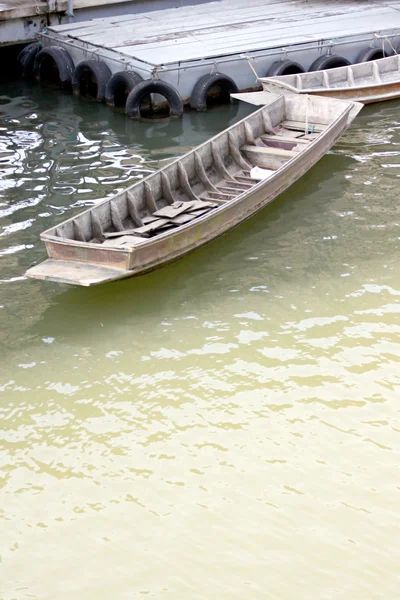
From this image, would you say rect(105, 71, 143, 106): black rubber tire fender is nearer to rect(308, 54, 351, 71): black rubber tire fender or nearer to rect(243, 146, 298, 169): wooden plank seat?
rect(308, 54, 351, 71): black rubber tire fender

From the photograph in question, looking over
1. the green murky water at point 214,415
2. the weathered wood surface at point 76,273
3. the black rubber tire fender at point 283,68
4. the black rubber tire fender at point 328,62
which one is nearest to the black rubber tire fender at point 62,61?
the black rubber tire fender at point 283,68

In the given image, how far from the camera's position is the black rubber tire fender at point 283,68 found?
58.9ft

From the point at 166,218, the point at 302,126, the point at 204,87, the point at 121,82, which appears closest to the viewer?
the point at 166,218

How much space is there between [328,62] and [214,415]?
12426 mm

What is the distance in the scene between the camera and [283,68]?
1798 centimetres

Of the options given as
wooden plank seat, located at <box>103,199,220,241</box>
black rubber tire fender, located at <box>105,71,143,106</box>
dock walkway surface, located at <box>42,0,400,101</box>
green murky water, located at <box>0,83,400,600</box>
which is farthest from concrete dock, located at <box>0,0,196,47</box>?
wooden plank seat, located at <box>103,199,220,241</box>

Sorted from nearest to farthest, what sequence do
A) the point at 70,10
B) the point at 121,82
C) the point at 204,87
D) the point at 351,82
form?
1. the point at 204,87
2. the point at 121,82
3. the point at 351,82
4. the point at 70,10

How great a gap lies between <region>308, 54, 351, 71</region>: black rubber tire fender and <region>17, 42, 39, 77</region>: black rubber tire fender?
691cm

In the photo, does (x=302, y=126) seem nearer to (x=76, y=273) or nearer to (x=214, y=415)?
(x=76, y=273)

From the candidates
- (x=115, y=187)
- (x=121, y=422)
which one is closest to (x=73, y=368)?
(x=121, y=422)

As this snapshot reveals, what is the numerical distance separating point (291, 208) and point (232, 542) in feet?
24.2

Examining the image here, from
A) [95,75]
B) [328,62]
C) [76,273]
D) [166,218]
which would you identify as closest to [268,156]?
[166,218]

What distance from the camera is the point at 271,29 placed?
773 inches

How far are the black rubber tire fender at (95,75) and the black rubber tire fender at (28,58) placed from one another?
1.95 m
